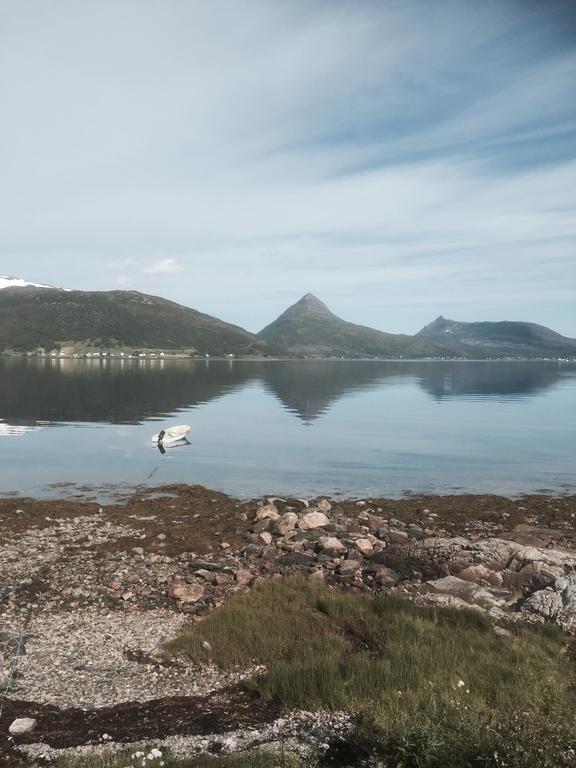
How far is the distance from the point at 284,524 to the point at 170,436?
1082 inches

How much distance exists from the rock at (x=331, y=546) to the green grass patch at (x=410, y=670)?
14.7 ft

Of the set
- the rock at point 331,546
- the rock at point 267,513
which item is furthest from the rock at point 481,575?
the rock at point 267,513

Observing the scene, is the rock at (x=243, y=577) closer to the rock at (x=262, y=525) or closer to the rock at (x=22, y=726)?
the rock at (x=262, y=525)

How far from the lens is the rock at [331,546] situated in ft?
67.7

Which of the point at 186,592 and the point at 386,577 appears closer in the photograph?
the point at 186,592

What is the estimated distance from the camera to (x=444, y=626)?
13.8 metres

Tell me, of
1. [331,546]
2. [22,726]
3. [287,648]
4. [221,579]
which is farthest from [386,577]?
[22,726]

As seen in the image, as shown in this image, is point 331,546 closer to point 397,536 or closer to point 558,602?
point 397,536

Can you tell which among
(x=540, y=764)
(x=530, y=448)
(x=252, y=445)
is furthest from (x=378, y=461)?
(x=540, y=764)

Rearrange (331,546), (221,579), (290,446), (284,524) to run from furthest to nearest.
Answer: (290,446)
(284,524)
(331,546)
(221,579)

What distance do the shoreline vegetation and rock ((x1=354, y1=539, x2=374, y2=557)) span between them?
10 centimetres

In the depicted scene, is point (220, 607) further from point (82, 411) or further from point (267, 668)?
point (82, 411)

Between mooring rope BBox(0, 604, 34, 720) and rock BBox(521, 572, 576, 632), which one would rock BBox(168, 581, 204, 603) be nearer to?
mooring rope BBox(0, 604, 34, 720)

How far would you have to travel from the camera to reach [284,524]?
926 inches
